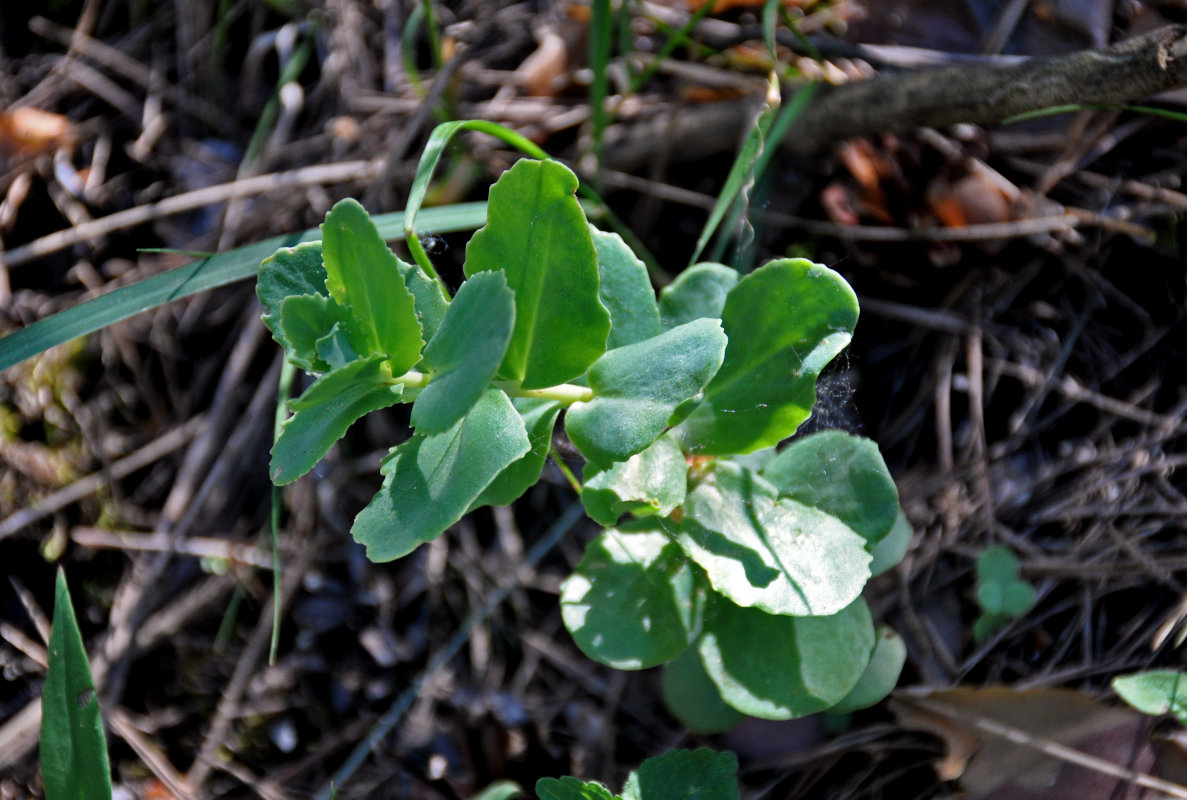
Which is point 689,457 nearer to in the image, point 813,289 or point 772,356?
point 772,356

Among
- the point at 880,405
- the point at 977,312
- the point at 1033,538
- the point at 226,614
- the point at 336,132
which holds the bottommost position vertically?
the point at 226,614

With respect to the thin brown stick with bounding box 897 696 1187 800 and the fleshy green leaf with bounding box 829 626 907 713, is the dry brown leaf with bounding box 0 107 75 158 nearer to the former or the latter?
the fleshy green leaf with bounding box 829 626 907 713

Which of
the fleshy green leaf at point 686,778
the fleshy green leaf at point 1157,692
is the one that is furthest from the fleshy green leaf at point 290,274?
the fleshy green leaf at point 1157,692

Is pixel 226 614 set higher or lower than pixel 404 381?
lower

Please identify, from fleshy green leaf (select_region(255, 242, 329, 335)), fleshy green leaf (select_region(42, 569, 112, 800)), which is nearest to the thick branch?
fleshy green leaf (select_region(255, 242, 329, 335))

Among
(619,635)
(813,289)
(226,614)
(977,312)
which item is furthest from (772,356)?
(226,614)

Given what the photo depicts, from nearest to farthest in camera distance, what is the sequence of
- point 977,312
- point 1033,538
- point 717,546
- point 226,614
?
point 717,546 → point 1033,538 → point 977,312 → point 226,614

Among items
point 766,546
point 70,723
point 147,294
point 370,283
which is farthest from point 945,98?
point 70,723

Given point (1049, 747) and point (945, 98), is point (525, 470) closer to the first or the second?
point (1049, 747)
